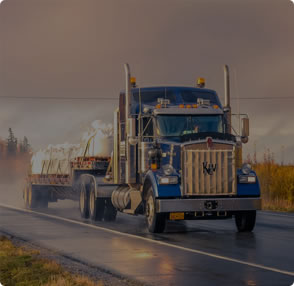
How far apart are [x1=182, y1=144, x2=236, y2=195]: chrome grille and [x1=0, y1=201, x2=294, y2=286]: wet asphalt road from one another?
1069 millimetres

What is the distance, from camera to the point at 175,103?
1900cm

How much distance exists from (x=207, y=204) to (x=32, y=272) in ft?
21.3

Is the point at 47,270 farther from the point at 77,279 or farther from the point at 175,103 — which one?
the point at 175,103

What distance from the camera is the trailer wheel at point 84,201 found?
23078 mm

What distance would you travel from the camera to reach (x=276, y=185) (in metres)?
28.3

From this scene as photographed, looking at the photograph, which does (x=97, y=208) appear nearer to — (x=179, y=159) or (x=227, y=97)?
(x=227, y=97)

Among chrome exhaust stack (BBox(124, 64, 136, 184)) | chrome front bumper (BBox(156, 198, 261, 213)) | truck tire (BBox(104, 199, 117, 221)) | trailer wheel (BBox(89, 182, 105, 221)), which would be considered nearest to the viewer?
chrome front bumper (BBox(156, 198, 261, 213))

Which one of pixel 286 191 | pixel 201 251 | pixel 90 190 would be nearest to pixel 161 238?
pixel 201 251

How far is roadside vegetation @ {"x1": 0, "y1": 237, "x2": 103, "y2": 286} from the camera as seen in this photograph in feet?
33.2

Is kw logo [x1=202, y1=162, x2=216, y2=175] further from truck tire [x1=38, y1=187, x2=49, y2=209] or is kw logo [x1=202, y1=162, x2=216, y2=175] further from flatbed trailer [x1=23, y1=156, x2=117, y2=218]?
truck tire [x1=38, y1=187, x2=49, y2=209]

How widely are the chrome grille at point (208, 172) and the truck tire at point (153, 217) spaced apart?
80cm

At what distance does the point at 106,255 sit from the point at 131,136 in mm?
4643

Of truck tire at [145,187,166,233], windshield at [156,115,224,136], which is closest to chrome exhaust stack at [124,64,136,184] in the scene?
windshield at [156,115,224,136]

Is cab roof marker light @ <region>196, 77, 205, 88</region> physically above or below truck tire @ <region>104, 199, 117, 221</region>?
above
